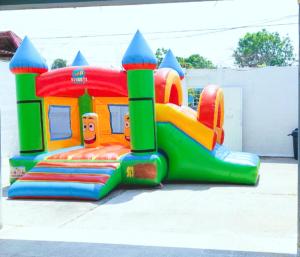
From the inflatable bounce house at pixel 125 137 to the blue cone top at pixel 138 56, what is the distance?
0.02 metres

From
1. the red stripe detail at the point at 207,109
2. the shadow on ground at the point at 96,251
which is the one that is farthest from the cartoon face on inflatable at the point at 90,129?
the shadow on ground at the point at 96,251

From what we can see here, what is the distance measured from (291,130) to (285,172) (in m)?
3.23

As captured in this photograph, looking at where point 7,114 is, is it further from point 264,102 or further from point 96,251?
point 96,251

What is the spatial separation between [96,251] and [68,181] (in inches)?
133

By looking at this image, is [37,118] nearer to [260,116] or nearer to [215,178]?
[215,178]

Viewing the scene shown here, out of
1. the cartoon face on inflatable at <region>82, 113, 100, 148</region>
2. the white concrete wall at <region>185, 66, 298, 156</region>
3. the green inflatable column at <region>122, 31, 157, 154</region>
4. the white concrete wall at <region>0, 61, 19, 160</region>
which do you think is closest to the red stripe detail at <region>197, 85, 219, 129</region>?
the green inflatable column at <region>122, 31, 157, 154</region>

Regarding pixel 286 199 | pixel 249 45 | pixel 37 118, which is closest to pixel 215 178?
pixel 286 199

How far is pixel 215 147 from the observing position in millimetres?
9109

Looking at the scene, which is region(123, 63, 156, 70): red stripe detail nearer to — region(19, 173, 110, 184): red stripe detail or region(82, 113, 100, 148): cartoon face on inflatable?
region(82, 113, 100, 148): cartoon face on inflatable

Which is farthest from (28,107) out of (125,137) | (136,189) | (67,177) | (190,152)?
(190,152)

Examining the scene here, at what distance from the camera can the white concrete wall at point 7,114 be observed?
13414 mm

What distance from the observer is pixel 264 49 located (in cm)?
5359

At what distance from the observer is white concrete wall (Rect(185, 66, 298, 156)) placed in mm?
12789

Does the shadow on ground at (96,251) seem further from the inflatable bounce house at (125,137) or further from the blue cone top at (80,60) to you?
the blue cone top at (80,60)
